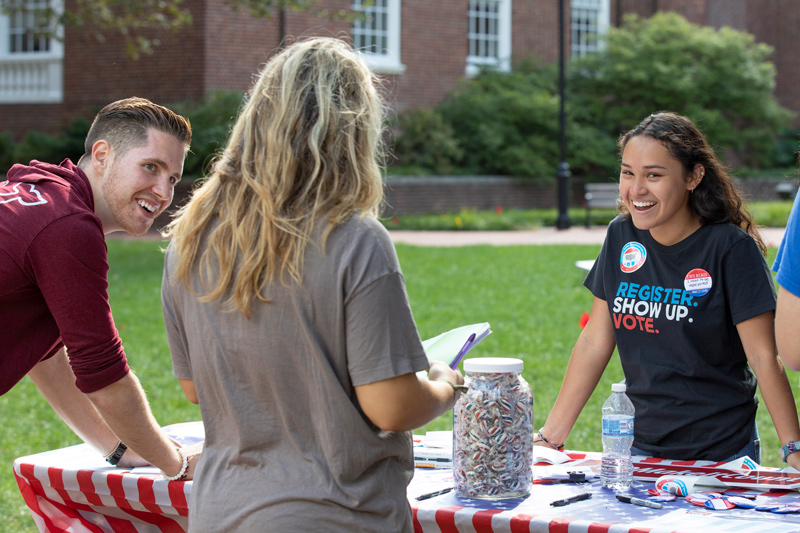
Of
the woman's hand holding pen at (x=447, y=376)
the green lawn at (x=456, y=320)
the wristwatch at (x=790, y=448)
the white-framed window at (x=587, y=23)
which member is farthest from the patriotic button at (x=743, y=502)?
the white-framed window at (x=587, y=23)

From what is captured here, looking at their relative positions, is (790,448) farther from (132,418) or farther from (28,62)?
(28,62)

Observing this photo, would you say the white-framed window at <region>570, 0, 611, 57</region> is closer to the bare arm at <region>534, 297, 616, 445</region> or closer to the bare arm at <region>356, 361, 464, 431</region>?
the bare arm at <region>534, 297, 616, 445</region>

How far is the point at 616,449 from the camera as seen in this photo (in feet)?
8.01

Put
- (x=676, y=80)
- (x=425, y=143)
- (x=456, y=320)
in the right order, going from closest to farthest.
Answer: (x=456, y=320)
(x=425, y=143)
(x=676, y=80)

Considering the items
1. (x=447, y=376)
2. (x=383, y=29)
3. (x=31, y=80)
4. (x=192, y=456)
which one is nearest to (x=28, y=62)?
(x=31, y=80)

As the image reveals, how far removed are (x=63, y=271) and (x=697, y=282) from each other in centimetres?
193

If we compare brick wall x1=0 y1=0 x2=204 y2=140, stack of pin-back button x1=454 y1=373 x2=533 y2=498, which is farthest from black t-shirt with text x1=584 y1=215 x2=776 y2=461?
brick wall x1=0 y1=0 x2=204 y2=140

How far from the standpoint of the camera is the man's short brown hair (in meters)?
2.58

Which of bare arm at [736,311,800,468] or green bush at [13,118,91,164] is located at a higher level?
green bush at [13,118,91,164]

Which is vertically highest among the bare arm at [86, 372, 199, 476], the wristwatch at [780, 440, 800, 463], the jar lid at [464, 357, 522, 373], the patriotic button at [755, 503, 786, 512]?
the jar lid at [464, 357, 522, 373]

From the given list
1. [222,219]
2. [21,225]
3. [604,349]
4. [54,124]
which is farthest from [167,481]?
[54,124]

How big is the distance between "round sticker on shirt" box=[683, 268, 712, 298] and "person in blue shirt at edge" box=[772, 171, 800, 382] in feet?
1.78

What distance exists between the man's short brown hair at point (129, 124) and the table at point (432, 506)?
39.3 inches

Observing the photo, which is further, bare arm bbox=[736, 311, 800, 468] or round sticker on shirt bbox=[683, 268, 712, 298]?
round sticker on shirt bbox=[683, 268, 712, 298]
